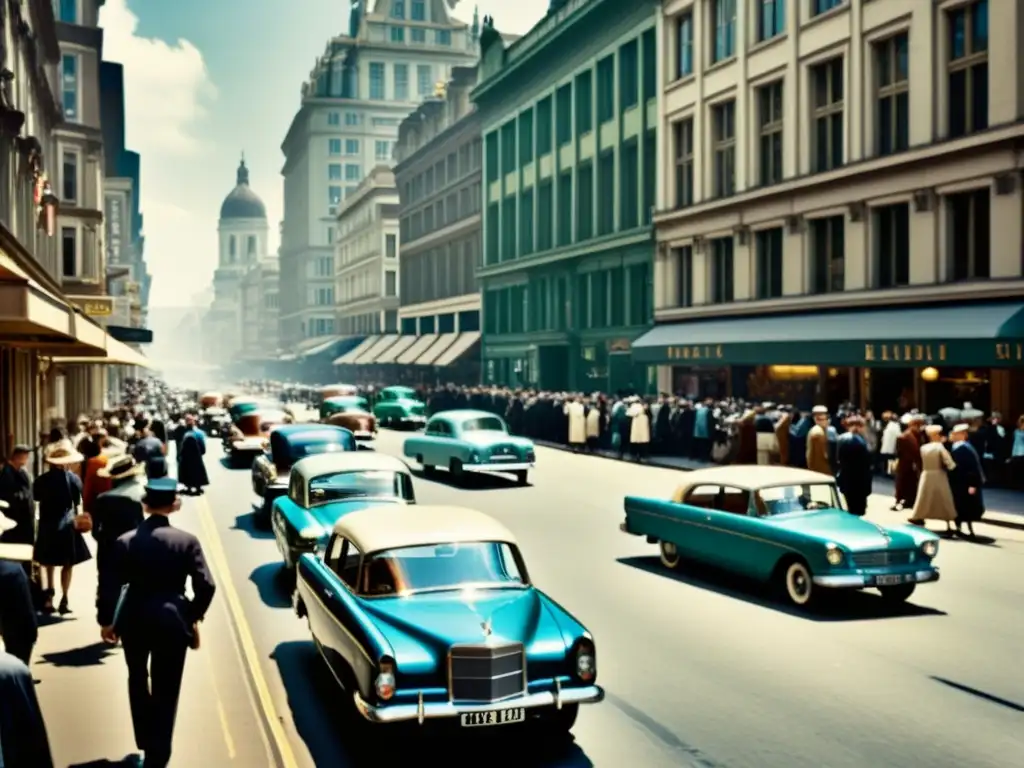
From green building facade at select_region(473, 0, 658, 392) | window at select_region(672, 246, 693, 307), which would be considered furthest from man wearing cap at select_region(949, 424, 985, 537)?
green building facade at select_region(473, 0, 658, 392)

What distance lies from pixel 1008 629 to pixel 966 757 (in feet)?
14.2

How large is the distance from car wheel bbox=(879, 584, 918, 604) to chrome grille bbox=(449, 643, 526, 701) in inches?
262

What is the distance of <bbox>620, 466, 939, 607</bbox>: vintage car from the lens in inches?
471

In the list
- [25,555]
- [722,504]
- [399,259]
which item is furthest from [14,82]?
[399,259]

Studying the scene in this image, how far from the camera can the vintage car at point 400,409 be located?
4841cm

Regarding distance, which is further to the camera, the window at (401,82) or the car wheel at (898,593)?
the window at (401,82)

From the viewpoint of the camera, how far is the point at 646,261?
44.5 metres

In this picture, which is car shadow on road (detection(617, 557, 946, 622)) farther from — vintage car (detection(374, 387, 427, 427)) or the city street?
vintage car (detection(374, 387, 427, 427))

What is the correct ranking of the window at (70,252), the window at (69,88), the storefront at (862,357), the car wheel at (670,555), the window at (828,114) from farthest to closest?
1. the window at (69,88)
2. the window at (70,252)
3. the window at (828,114)
4. the storefront at (862,357)
5. the car wheel at (670,555)

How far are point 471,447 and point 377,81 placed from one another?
13117 centimetres

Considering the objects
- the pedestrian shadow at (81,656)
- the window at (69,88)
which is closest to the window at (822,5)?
the pedestrian shadow at (81,656)

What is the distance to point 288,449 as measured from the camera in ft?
61.2

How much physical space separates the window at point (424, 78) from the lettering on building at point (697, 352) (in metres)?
115

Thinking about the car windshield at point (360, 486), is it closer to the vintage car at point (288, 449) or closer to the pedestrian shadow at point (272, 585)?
the pedestrian shadow at point (272, 585)
